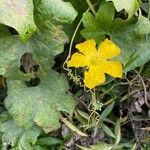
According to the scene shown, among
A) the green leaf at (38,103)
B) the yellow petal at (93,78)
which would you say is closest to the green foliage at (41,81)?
the green leaf at (38,103)

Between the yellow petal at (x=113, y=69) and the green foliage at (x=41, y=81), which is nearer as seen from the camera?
the green foliage at (x=41, y=81)

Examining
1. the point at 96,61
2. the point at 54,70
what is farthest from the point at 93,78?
the point at 54,70

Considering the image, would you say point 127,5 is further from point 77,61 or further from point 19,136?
point 19,136

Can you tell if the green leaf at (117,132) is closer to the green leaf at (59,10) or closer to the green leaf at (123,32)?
the green leaf at (123,32)

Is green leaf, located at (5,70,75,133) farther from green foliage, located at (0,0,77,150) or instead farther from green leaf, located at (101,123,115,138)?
green leaf, located at (101,123,115,138)

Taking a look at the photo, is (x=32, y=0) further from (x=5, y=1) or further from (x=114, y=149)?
(x=114, y=149)

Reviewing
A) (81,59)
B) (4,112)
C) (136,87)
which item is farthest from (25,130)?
(136,87)

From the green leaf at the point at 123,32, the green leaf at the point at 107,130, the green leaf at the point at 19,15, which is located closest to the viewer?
the green leaf at the point at 19,15
